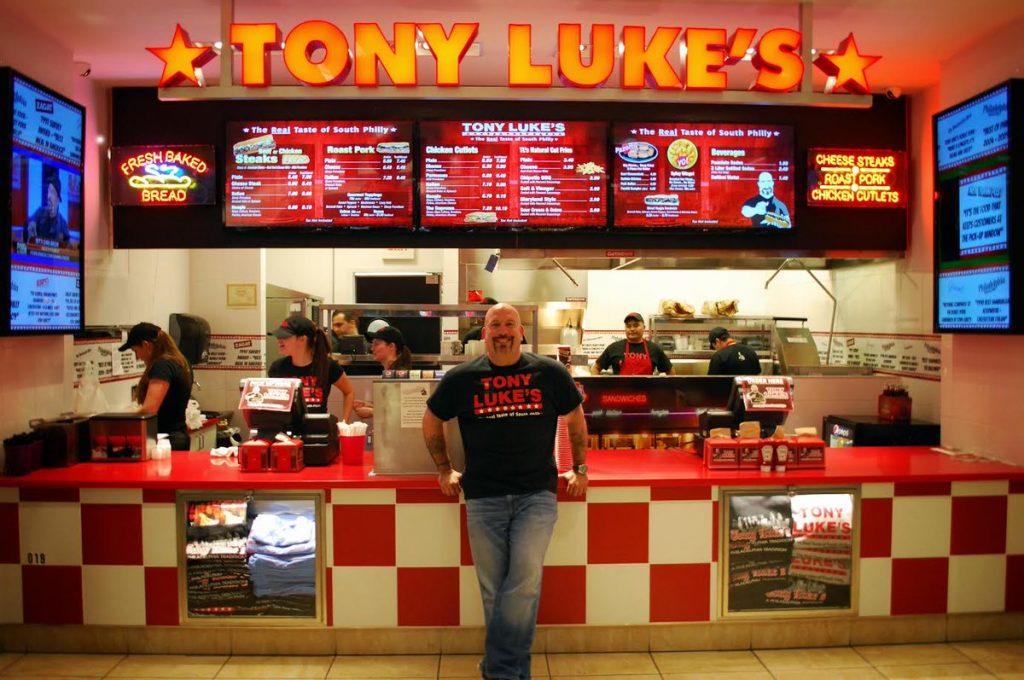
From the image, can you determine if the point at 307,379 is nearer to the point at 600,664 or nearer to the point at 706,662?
the point at 600,664

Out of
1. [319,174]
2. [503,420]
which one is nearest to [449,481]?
[503,420]

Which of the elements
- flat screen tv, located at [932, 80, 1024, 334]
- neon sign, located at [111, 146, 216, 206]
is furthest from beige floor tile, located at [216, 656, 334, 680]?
flat screen tv, located at [932, 80, 1024, 334]

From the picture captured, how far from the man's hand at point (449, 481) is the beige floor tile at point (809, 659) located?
5.63 ft

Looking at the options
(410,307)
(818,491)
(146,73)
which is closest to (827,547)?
(818,491)

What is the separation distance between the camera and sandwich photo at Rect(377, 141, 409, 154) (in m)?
4.60

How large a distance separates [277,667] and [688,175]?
3.70 m

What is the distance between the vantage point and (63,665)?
337 centimetres

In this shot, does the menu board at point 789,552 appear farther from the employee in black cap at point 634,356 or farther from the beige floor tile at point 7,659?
the beige floor tile at point 7,659

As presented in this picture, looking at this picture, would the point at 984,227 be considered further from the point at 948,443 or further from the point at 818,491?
the point at 818,491

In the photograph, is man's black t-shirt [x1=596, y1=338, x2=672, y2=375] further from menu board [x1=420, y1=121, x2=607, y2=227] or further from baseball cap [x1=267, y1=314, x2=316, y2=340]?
baseball cap [x1=267, y1=314, x2=316, y2=340]

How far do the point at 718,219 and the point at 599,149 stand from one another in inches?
35.7

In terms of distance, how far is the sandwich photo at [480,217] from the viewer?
4629 millimetres

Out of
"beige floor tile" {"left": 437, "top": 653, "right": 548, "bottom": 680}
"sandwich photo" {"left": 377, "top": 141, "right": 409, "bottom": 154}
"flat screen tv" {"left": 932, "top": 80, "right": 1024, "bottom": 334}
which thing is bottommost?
"beige floor tile" {"left": 437, "top": 653, "right": 548, "bottom": 680}

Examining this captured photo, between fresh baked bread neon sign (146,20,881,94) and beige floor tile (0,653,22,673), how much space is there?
2.94 metres
